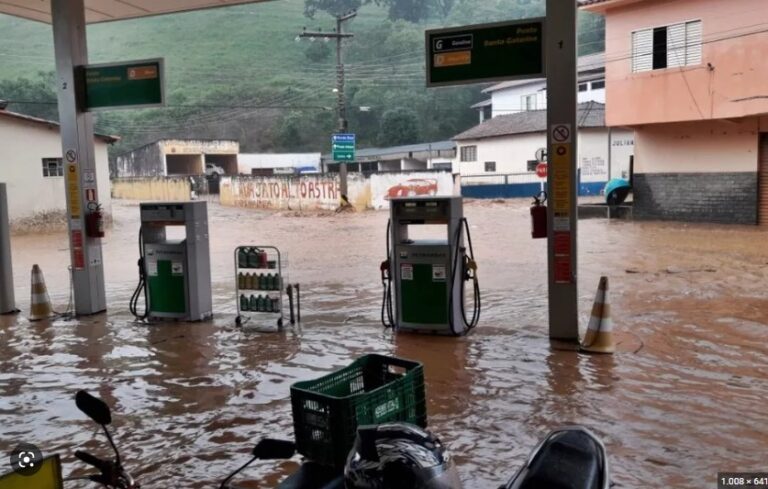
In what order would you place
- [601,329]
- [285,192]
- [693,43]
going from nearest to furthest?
1. [601,329]
2. [693,43]
3. [285,192]

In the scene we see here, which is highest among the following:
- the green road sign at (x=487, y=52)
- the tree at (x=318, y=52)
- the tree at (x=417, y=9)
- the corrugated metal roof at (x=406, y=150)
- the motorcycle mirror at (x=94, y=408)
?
the tree at (x=417, y=9)

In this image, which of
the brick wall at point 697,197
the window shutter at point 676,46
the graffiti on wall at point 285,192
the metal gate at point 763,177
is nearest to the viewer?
the metal gate at point 763,177

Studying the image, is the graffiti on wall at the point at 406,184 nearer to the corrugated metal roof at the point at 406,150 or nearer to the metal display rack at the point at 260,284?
the corrugated metal roof at the point at 406,150

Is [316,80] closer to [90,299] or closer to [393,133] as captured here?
[393,133]

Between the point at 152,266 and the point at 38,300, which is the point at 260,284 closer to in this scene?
the point at 152,266

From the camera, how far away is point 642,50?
20406 millimetres

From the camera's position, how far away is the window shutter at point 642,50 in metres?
20.3

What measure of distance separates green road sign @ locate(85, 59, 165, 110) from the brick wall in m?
16.9

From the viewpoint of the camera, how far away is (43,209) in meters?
23.7

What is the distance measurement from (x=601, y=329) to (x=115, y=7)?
8.17m

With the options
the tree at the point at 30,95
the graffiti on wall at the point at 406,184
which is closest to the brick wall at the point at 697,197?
the graffiti on wall at the point at 406,184

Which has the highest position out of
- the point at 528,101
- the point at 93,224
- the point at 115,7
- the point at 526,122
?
the point at 528,101

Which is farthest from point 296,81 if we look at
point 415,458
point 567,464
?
point 415,458

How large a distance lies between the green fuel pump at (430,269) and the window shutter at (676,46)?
602 inches
